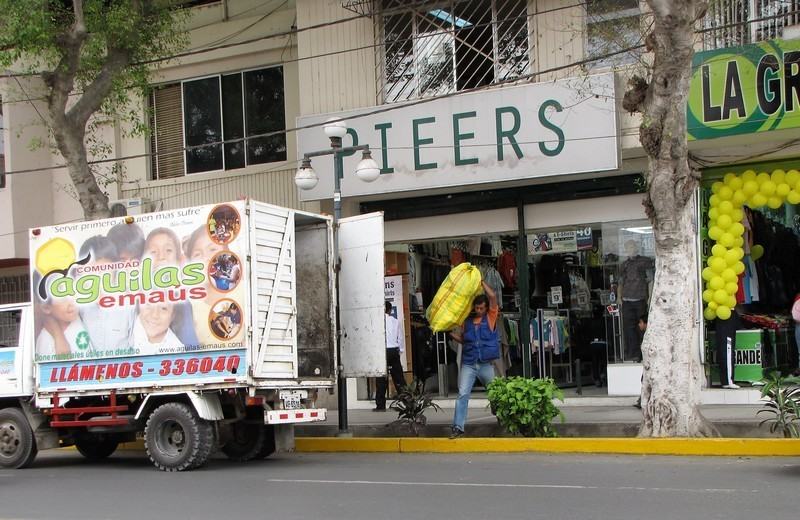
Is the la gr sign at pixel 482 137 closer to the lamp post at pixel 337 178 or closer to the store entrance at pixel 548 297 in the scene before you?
the store entrance at pixel 548 297

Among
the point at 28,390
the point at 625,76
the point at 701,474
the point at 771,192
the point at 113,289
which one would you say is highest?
the point at 625,76

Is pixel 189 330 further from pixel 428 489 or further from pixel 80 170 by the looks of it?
pixel 80 170

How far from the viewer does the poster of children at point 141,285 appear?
11.2m

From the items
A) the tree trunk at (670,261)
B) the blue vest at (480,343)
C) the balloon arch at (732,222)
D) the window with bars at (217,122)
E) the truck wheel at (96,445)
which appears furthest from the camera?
the window with bars at (217,122)

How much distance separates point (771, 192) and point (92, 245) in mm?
10271

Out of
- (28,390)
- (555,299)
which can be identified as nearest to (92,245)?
(28,390)

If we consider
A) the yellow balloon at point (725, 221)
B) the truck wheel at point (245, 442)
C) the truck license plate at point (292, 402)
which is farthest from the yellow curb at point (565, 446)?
the yellow balloon at point (725, 221)

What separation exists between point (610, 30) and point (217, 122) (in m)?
8.95

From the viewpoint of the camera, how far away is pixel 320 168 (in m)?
17.5

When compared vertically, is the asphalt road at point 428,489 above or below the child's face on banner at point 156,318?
below

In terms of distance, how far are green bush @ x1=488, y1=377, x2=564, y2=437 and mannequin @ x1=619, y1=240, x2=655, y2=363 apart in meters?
4.23

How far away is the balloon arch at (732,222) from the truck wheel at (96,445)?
9449mm

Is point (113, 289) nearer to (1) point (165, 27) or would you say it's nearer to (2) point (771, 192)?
(1) point (165, 27)

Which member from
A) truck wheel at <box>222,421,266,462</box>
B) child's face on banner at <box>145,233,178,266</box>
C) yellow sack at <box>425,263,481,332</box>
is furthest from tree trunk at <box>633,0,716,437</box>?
child's face on banner at <box>145,233,178,266</box>
